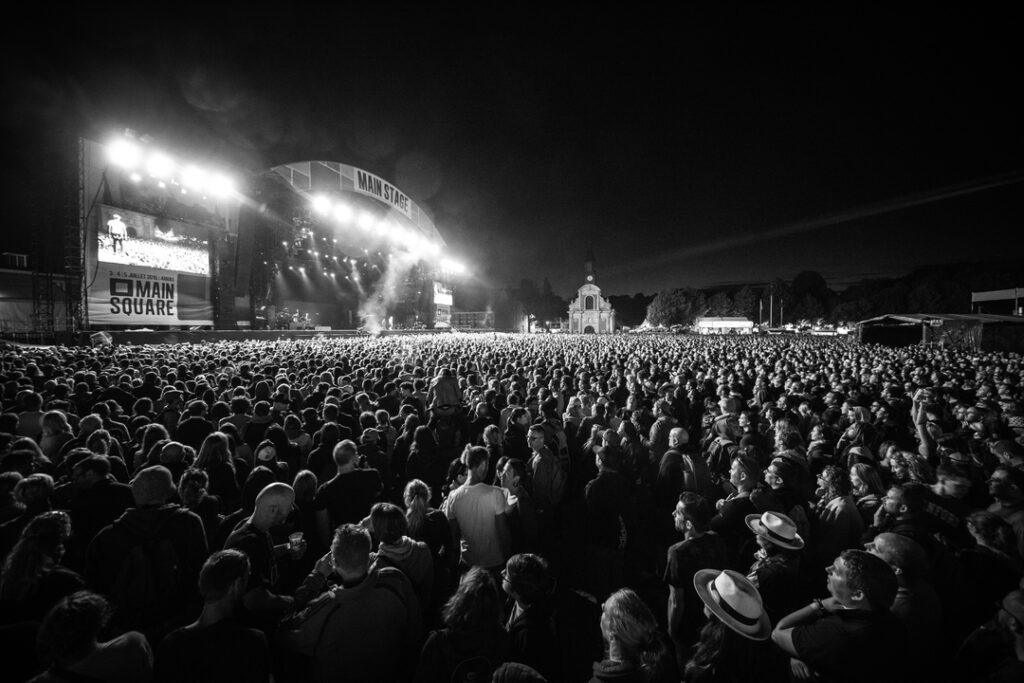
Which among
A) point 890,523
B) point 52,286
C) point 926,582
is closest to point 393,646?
point 926,582

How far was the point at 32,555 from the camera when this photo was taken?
237 centimetres

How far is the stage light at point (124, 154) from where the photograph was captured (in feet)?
67.5

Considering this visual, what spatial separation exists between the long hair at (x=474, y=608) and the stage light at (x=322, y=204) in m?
32.2

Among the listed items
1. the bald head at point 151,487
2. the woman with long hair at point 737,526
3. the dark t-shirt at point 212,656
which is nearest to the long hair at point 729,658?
the woman with long hair at point 737,526

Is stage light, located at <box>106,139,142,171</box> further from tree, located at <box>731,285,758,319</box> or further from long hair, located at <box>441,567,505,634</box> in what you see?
tree, located at <box>731,285,758,319</box>

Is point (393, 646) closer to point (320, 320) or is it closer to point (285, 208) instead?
point (285, 208)

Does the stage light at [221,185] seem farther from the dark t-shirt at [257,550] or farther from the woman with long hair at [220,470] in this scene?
the dark t-shirt at [257,550]

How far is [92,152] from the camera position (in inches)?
805

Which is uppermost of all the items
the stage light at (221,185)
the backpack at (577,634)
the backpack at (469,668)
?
the stage light at (221,185)

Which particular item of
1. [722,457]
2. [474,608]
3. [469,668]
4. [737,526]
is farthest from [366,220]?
[469,668]

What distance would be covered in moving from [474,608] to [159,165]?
2869 cm

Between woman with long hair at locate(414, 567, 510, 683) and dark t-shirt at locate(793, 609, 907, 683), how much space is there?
160cm

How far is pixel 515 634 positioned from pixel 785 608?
1.84 metres

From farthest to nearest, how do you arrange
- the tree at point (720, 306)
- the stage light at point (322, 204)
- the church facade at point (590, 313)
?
the tree at point (720, 306) < the church facade at point (590, 313) < the stage light at point (322, 204)
